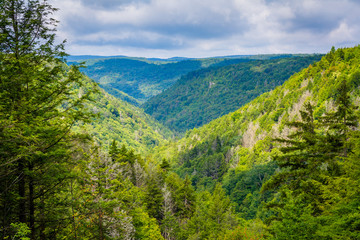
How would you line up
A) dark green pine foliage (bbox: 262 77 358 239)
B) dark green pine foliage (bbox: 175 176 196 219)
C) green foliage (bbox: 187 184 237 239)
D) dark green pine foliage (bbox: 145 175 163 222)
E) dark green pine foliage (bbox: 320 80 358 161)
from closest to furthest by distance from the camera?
1. dark green pine foliage (bbox: 262 77 358 239)
2. dark green pine foliage (bbox: 320 80 358 161)
3. green foliage (bbox: 187 184 237 239)
4. dark green pine foliage (bbox: 145 175 163 222)
5. dark green pine foliage (bbox: 175 176 196 219)

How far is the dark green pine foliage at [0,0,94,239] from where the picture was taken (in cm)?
898

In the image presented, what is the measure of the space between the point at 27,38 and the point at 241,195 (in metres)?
82.8

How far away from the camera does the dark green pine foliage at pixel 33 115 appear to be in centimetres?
898

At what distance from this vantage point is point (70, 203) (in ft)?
34.0

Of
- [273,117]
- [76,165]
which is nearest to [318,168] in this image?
[76,165]

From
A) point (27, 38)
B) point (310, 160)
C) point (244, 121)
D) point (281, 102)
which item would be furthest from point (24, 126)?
point (244, 121)

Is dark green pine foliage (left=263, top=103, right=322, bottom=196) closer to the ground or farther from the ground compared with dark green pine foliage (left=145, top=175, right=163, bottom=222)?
farther from the ground

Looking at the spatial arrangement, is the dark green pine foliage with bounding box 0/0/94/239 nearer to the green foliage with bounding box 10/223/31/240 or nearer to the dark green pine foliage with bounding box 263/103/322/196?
the green foliage with bounding box 10/223/31/240

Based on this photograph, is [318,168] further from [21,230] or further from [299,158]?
[21,230]

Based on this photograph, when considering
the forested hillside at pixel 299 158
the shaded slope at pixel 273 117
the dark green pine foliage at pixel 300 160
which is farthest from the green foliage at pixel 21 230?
the shaded slope at pixel 273 117

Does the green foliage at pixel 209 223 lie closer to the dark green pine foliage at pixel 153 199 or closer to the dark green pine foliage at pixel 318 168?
the dark green pine foliage at pixel 153 199

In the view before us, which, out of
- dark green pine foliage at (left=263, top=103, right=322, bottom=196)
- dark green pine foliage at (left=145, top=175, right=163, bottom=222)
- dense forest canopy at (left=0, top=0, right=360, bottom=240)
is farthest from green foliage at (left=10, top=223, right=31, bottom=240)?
dark green pine foliage at (left=145, top=175, right=163, bottom=222)

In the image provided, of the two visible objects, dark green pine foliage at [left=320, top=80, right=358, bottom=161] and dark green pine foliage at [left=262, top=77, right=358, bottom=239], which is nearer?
dark green pine foliage at [left=262, top=77, right=358, bottom=239]

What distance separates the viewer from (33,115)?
32.1 feet
